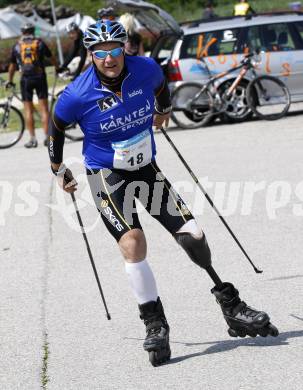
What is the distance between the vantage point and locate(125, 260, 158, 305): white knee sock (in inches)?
236

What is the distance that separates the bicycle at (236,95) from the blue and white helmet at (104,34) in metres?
10.6

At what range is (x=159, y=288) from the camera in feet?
24.7

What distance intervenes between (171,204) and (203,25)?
11.7m

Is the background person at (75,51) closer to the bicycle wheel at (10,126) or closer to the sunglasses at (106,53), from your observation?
the bicycle wheel at (10,126)

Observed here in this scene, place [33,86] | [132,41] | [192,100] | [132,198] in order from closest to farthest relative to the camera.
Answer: [132,198], [132,41], [33,86], [192,100]

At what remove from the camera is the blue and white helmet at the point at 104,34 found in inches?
235

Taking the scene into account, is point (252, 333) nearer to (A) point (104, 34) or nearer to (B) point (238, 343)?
(B) point (238, 343)

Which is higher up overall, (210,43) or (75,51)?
(210,43)

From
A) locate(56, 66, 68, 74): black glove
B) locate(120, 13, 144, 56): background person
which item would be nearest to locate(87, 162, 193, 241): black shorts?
locate(120, 13, 144, 56): background person

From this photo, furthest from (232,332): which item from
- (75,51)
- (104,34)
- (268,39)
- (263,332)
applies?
(75,51)

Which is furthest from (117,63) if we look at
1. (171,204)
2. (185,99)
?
(185,99)

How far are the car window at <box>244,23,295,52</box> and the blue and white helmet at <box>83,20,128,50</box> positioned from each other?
11.4m

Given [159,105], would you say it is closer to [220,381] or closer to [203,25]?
[220,381]

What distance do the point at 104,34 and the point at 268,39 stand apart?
1160cm
